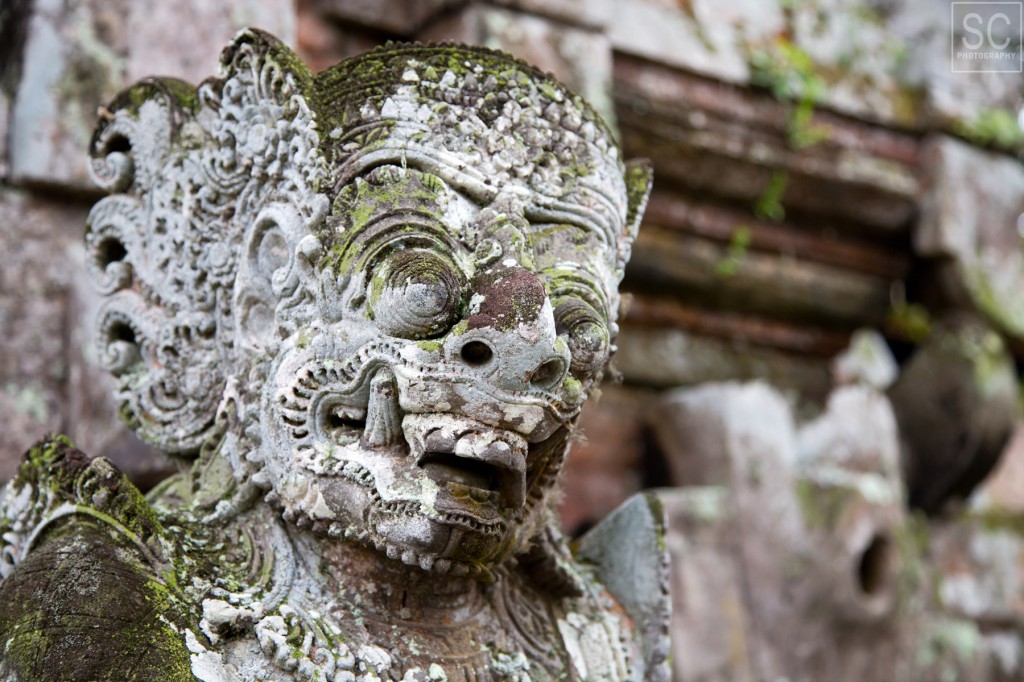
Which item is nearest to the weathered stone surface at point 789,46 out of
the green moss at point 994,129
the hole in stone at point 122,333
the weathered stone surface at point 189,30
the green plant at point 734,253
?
the green moss at point 994,129

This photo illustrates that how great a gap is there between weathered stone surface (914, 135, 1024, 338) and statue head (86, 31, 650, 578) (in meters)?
2.29

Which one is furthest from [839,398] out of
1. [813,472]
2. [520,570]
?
[520,570]

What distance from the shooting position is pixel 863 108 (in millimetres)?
4223

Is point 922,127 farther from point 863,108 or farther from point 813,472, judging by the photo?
point 813,472

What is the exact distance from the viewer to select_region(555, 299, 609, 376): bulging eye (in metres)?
1.96

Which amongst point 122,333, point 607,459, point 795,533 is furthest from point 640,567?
point 607,459

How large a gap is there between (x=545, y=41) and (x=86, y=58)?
1101mm

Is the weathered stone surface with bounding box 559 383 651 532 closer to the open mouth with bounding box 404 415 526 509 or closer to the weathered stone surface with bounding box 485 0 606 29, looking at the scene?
the weathered stone surface with bounding box 485 0 606 29

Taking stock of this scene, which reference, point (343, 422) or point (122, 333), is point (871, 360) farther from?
point (343, 422)

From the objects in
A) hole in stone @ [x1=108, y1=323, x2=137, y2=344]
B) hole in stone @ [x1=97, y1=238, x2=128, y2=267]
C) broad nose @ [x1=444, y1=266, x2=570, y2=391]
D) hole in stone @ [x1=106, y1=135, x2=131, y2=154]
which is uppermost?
hole in stone @ [x1=106, y1=135, x2=131, y2=154]

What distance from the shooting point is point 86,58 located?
303cm

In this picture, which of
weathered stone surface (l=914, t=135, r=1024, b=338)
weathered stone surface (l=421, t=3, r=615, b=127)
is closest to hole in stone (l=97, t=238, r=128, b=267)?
weathered stone surface (l=421, t=3, r=615, b=127)

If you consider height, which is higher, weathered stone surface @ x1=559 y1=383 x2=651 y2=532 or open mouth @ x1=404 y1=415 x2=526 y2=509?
open mouth @ x1=404 y1=415 x2=526 y2=509

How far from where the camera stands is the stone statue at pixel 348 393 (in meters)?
1.88
